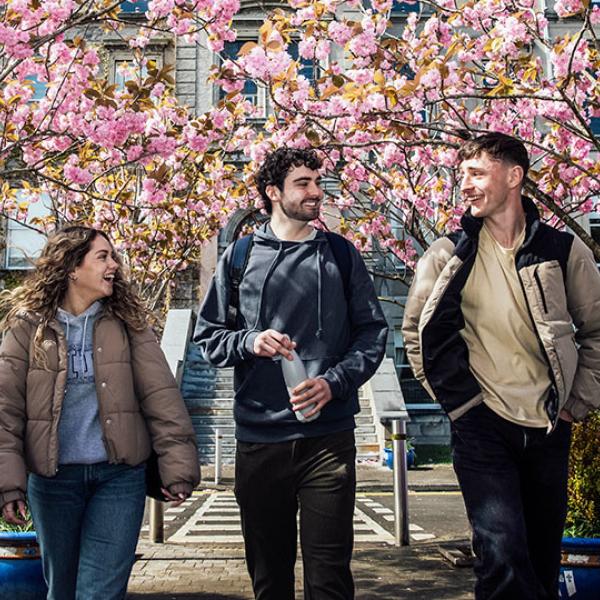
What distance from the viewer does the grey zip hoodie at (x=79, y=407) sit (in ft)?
11.8

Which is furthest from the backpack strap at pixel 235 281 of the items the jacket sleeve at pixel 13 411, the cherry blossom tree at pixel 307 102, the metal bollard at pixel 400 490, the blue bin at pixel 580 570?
the metal bollard at pixel 400 490

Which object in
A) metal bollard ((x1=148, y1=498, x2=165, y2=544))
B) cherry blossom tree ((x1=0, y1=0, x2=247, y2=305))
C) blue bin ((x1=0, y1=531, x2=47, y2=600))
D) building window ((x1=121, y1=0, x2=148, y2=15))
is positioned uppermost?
building window ((x1=121, y1=0, x2=148, y2=15))

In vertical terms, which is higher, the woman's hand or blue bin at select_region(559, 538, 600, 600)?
the woman's hand

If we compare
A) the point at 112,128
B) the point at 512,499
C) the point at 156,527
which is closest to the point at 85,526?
the point at 512,499

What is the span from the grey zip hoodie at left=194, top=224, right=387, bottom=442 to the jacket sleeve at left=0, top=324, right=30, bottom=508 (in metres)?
0.84

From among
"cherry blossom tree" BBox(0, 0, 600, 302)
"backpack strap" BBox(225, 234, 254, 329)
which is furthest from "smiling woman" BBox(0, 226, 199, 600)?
"cherry blossom tree" BBox(0, 0, 600, 302)

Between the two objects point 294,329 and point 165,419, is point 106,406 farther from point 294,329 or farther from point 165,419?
point 294,329

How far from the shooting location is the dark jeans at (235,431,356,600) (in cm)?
365

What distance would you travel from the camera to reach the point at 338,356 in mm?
3900

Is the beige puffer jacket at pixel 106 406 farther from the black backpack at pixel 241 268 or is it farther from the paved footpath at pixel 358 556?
the paved footpath at pixel 358 556

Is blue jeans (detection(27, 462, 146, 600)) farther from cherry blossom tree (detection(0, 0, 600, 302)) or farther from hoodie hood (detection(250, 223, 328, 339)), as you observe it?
cherry blossom tree (detection(0, 0, 600, 302))

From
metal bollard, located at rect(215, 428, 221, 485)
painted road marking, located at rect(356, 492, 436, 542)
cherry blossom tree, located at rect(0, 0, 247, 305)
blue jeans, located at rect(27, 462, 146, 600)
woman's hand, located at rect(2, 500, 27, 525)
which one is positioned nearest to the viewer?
woman's hand, located at rect(2, 500, 27, 525)

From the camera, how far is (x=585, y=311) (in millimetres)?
3811

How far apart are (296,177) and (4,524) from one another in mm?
3243
